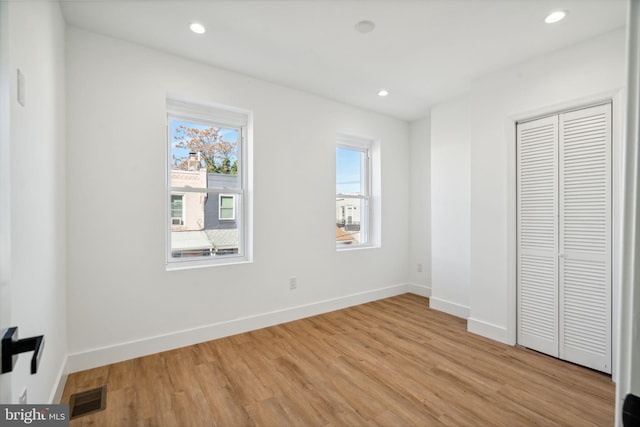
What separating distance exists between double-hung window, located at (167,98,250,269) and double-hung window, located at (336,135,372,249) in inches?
55.6

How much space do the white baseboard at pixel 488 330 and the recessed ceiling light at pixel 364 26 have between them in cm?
301

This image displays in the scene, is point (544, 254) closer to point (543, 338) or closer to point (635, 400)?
point (543, 338)

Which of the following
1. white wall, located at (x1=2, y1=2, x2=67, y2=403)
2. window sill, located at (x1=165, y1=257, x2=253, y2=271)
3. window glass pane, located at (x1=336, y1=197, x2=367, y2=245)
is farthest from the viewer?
window glass pane, located at (x1=336, y1=197, x2=367, y2=245)

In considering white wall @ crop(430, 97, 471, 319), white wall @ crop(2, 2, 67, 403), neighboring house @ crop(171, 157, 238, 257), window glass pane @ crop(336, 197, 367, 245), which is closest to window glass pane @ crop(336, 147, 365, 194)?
window glass pane @ crop(336, 197, 367, 245)

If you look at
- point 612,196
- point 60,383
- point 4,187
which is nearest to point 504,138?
point 612,196

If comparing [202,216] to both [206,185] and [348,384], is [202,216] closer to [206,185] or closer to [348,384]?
[206,185]

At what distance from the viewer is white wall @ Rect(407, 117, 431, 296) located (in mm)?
4496

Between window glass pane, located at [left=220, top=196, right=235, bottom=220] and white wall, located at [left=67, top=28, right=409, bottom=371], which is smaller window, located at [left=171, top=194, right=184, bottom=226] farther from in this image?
window glass pane, located at [left=220, top=196, right=235, bottom=220]

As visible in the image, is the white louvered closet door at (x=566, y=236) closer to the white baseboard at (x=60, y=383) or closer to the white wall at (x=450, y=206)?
the white wall at (x=450, y=206)

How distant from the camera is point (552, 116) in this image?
8.73ft

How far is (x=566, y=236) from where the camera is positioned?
2.57m

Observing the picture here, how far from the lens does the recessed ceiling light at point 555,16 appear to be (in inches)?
83.7

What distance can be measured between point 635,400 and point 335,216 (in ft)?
11.0

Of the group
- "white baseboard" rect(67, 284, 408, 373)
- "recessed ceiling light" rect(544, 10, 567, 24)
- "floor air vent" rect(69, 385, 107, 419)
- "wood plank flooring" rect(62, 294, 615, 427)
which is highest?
"recessed ceiling light" rect(544, 10, 567, 24)
